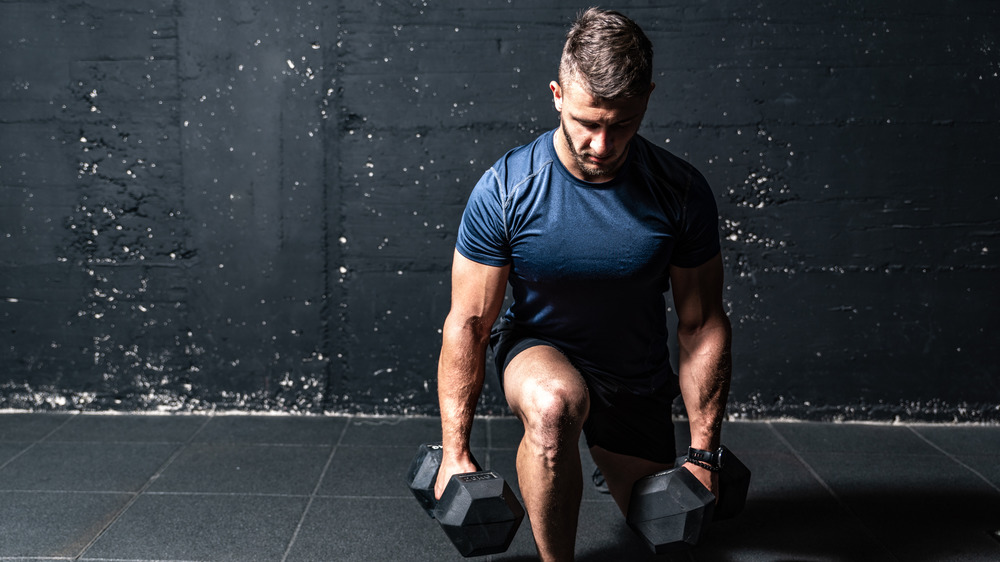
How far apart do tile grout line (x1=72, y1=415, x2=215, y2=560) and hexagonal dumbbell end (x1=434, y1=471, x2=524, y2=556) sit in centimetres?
98

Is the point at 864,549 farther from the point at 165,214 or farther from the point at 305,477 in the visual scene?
the point at 165,214

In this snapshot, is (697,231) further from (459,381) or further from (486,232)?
(459,381)

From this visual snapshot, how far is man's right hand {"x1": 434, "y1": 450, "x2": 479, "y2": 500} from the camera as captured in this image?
1652 mm

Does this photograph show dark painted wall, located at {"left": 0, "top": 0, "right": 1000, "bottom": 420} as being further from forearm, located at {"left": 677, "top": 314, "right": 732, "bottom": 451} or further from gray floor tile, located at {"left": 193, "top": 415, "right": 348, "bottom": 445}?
forearm, located at {"left": 677, "top": 314, "right": 732, "bottom": 451}

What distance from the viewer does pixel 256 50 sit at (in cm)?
284

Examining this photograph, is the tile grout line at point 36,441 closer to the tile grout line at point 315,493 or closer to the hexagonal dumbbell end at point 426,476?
the tile grout line at point 315,493

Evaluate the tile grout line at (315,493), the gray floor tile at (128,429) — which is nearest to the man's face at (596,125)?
the tile grout line at (315,493)

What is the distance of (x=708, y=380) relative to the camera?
176 centimetres

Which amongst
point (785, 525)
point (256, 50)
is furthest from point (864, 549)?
point (256, 50)

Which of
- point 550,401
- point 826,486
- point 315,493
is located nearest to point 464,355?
point 550,401

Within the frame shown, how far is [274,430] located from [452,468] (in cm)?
140

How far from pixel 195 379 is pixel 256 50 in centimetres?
122

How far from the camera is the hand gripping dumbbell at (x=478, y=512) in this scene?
1.55m

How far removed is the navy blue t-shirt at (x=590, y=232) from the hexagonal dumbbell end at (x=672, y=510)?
0.34 meters
